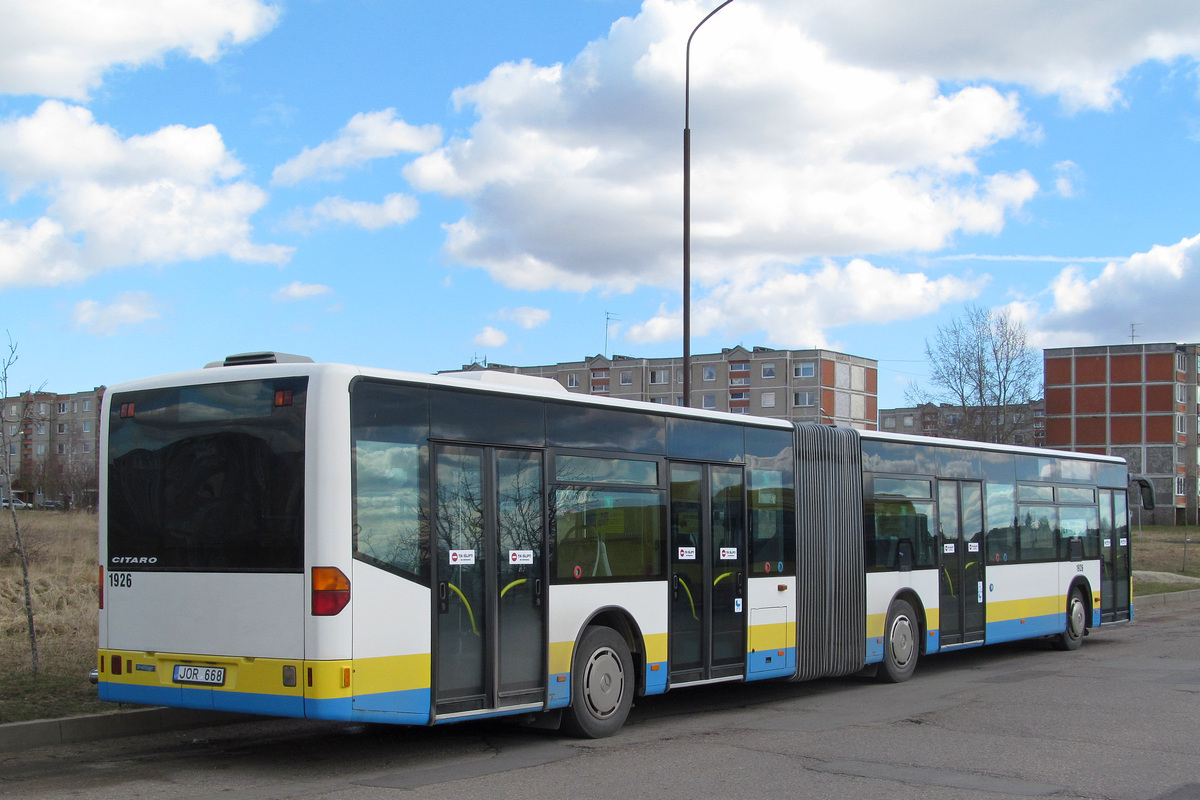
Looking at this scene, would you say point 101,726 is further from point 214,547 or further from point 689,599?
point 689,599

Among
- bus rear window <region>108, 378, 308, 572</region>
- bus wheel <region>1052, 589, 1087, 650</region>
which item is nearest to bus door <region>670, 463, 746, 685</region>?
bus rear window <region>108, 378, 308, 572</region>

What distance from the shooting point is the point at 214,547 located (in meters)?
8.44

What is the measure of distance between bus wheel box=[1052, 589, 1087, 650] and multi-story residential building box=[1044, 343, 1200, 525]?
87.5m

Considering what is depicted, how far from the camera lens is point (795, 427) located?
13.2 meters

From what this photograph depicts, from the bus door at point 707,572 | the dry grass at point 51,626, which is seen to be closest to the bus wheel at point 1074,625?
the bus door at point 707,572

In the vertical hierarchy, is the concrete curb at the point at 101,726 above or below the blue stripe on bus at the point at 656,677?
below

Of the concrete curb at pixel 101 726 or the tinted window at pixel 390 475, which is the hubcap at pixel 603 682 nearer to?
the tinted window at pixel 390 475

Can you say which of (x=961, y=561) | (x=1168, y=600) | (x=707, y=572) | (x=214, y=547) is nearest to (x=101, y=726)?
(x=214, y=547)

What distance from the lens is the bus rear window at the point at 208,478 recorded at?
321 inches

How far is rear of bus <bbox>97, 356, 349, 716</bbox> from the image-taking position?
26.2 feet

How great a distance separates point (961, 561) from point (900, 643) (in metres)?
1.91

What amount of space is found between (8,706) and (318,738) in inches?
99.4

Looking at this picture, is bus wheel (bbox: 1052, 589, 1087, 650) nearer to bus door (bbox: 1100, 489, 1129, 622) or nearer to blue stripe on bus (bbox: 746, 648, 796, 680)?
bus door (bbox: 1100, 489, 1129, 622)

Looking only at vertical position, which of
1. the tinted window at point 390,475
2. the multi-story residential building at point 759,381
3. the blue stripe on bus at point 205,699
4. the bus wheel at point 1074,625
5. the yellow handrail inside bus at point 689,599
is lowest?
the bus wheel at point 1074,625
